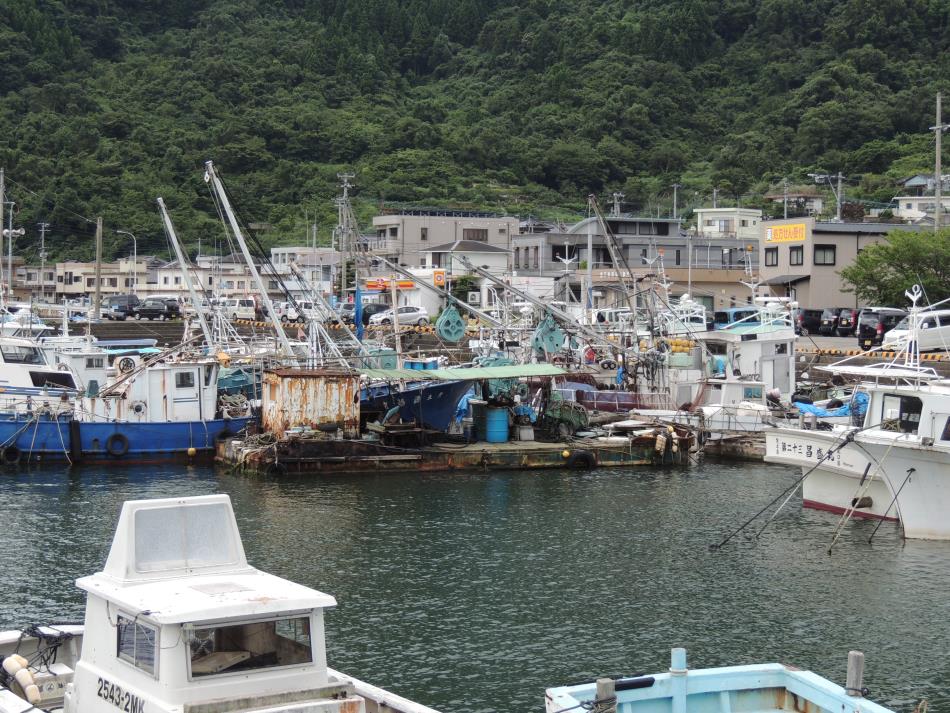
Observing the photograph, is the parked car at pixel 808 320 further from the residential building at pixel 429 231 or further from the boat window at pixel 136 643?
the boat window at pixel 136 643

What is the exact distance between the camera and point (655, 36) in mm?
157625

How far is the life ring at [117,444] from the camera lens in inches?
1495

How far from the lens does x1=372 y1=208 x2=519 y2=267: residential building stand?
92875 mm

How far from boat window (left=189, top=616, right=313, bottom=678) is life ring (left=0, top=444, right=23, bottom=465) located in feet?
Answer: 89.0

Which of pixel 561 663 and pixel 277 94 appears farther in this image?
pixel 277 94

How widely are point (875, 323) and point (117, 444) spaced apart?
3150cm

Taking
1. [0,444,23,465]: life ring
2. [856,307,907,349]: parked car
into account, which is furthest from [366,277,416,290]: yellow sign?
[0,444,23,465]: life ring

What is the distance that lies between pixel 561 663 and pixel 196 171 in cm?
10898

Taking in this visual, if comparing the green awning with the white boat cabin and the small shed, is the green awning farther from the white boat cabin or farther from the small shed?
the white boat cabin

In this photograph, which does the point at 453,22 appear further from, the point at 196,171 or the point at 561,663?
the point at 561,663

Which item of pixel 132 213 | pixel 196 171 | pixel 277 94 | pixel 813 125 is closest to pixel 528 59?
pixel 277 94

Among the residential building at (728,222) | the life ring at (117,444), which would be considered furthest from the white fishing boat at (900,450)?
the residential building at (728,222)

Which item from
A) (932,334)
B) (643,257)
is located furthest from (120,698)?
(643,257)

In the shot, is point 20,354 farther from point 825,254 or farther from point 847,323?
point 825,254
